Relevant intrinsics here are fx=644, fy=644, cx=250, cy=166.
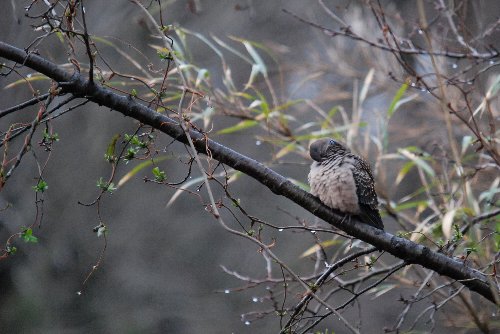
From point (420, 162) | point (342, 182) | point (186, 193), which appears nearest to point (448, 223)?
point (420, 162)

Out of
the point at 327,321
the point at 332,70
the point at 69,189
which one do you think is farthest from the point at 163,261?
the point at 332,70

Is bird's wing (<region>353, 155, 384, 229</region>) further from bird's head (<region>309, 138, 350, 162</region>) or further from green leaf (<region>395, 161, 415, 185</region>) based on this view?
green leaf (<region>395, 161, 415, 185</region>)

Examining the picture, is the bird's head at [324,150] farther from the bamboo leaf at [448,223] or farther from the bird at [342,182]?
the bamboo leaf at [448,223]

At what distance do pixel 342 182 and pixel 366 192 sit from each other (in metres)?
0.13

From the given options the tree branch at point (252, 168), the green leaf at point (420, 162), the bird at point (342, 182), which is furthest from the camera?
the green leaf at point (420, 162)

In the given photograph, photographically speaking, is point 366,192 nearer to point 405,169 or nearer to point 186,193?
point 405,169

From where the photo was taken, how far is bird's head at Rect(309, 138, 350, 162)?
267 cm

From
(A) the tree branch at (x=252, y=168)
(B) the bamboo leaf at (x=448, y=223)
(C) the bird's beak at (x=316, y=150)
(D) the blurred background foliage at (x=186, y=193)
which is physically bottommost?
(A) the tree branch at (x=252, y=168)

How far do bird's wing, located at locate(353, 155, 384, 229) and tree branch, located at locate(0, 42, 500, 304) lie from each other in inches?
6.7

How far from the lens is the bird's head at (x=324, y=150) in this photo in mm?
2674

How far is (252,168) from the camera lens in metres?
1.98

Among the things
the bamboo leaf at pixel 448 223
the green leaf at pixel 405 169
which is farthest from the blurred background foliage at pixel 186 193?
the bamboo leaf at pixel 448 223

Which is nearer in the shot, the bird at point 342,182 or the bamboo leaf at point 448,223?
the bird at point 342,182

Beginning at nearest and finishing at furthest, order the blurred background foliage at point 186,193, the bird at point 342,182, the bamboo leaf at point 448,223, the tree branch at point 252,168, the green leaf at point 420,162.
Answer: the tree branch at point 252,168 < the bird at point 342,182 < the bamboo leaf at point 448,223 < the green leaf at point 420,162 < the blurred background foliage at point 186,193
